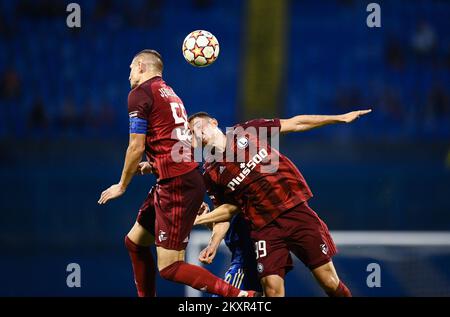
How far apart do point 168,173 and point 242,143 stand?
59cm

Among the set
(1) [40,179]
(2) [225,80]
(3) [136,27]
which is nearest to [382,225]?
(1) [40,179]

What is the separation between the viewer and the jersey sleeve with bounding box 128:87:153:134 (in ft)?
18.3

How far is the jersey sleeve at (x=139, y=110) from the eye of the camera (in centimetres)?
557

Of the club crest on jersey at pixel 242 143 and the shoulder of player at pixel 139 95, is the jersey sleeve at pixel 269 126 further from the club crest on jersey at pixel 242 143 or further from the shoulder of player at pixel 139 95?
the shoulder of player at pixel 139 95

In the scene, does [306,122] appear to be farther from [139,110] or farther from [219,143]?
[139,110]

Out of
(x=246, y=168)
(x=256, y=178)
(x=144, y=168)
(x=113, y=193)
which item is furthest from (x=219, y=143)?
(x=113, y=193)

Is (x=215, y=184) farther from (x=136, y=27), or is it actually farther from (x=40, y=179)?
(x=136, y=27)

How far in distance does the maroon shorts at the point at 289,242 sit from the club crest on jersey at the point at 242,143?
1.88ft

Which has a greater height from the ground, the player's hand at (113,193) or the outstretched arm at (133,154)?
the outstretched arm at (133,154)

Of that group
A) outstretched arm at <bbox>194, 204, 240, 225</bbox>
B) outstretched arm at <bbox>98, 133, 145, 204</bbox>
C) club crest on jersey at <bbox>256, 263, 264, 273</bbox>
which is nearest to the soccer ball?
outstretched arm at <bbox>98, 133, 145, 204</bbox>

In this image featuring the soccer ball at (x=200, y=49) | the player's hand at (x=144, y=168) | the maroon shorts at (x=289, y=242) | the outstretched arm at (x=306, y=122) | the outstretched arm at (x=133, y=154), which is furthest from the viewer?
the soccer ball at (x=200, y=49)

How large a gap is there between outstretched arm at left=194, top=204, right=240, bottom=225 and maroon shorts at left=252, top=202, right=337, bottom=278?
22cm

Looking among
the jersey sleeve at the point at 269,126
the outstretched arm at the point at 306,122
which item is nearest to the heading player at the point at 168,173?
the jersey sleeve at the point at 269,126

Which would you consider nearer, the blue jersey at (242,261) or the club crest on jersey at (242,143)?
the club crest on jersey at (242,143)
